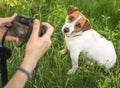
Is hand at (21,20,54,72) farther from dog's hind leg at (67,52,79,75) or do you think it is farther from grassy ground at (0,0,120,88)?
dog's hind leg at (67,52,79,75)

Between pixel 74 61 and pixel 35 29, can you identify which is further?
pixel 74 61

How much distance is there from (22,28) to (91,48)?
1.03m

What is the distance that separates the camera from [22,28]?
77.5 inches

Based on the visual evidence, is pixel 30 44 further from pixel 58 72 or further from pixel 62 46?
pixel 62 46

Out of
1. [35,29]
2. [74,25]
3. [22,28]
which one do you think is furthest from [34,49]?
[74,25]

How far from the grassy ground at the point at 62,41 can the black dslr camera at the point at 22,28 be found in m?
0.70

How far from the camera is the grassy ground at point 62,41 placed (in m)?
2.81

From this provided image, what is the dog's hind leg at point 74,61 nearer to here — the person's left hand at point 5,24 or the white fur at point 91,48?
the white fur at point 91,48

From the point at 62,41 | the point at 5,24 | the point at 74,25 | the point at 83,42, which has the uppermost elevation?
the point at 5,24

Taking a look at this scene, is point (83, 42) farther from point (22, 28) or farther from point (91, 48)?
point (22, 28)

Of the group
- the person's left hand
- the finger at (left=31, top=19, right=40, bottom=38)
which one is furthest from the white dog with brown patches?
the finger at (left=31, top=19, right=40, bottom=38)

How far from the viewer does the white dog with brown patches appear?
9.20 feet

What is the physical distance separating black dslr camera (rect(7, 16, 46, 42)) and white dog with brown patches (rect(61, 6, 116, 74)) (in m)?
0.79

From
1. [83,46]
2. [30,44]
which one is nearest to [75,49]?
[83,46]
